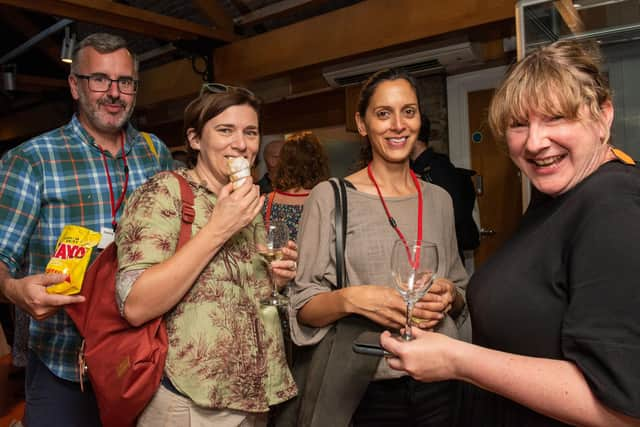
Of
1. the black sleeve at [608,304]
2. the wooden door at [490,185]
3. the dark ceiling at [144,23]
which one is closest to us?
the black sleeve at [608,304]

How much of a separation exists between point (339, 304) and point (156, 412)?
22.9 inches

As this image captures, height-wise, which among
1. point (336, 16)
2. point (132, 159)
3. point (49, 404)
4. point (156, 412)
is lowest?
point (49, 404)

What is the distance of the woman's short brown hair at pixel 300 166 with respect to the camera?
327cm

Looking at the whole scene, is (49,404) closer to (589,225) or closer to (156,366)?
(156,366)

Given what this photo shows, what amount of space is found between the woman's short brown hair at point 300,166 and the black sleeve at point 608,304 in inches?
97.0

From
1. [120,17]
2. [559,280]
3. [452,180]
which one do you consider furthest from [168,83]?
[559,280]

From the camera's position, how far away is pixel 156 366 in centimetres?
120

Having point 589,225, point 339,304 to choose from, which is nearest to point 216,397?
point 339,304

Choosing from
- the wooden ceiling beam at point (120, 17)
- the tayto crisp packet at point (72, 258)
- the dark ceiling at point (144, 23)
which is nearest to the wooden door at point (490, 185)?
the dark ceiling at point (144, 23)

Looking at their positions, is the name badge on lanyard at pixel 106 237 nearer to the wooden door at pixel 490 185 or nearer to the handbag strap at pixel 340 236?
the handbag strap at pixel 340 236

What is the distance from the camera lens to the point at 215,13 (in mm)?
5312

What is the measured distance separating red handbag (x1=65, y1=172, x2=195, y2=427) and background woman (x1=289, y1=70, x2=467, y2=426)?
448mm

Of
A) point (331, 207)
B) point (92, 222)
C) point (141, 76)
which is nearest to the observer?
point (331, 207)

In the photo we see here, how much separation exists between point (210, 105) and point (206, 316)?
0.64m
